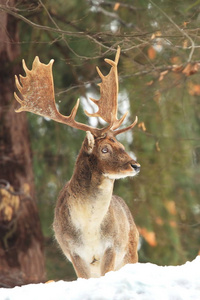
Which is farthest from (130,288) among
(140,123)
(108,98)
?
(140,123)

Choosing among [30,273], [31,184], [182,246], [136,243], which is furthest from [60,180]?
[136,243]

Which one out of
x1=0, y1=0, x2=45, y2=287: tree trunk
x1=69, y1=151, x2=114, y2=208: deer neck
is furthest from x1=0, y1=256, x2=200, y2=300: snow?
x1=0, y1=0, x2=45, y2=287: tree trunk

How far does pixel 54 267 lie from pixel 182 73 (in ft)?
9.95

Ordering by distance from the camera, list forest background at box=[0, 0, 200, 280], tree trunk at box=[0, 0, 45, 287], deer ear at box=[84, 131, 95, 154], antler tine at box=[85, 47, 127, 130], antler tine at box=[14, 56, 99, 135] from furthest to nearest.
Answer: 1. tree trunk at box=[0, 0, 45, 287]
2. forest background at box=[0, 0, 200, 280]
3. antler tine at box=[85, 47, 127, 130]
4. antler tine at box=[14, 56, 99, 135]
5. deer ear at box=[84, 131, 95, 154]

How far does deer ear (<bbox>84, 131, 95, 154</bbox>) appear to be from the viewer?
482 cm

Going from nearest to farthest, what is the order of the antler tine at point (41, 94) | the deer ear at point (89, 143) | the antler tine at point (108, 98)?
the deer ear at point (89, 143), the antler tine at point (41, 94), the antler tine at point (108, 98)

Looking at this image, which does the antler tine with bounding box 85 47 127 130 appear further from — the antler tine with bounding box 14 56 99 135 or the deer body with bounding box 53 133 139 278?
the deer body with bounding box 53 133 139 278

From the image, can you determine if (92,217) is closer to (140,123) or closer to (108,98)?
(108,98)

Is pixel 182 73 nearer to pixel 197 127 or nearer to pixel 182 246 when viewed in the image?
pixel 197 127

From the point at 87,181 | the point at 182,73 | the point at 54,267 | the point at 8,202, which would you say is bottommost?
the point at 54,267

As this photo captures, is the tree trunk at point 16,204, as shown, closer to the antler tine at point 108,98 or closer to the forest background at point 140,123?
the forest background at point 140,123

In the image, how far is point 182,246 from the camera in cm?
831

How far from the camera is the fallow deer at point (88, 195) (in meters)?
4.84

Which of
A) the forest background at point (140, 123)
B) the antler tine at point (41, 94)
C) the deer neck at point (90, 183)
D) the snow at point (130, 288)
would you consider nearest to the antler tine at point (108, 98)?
the antler tine at point (41, 94)
